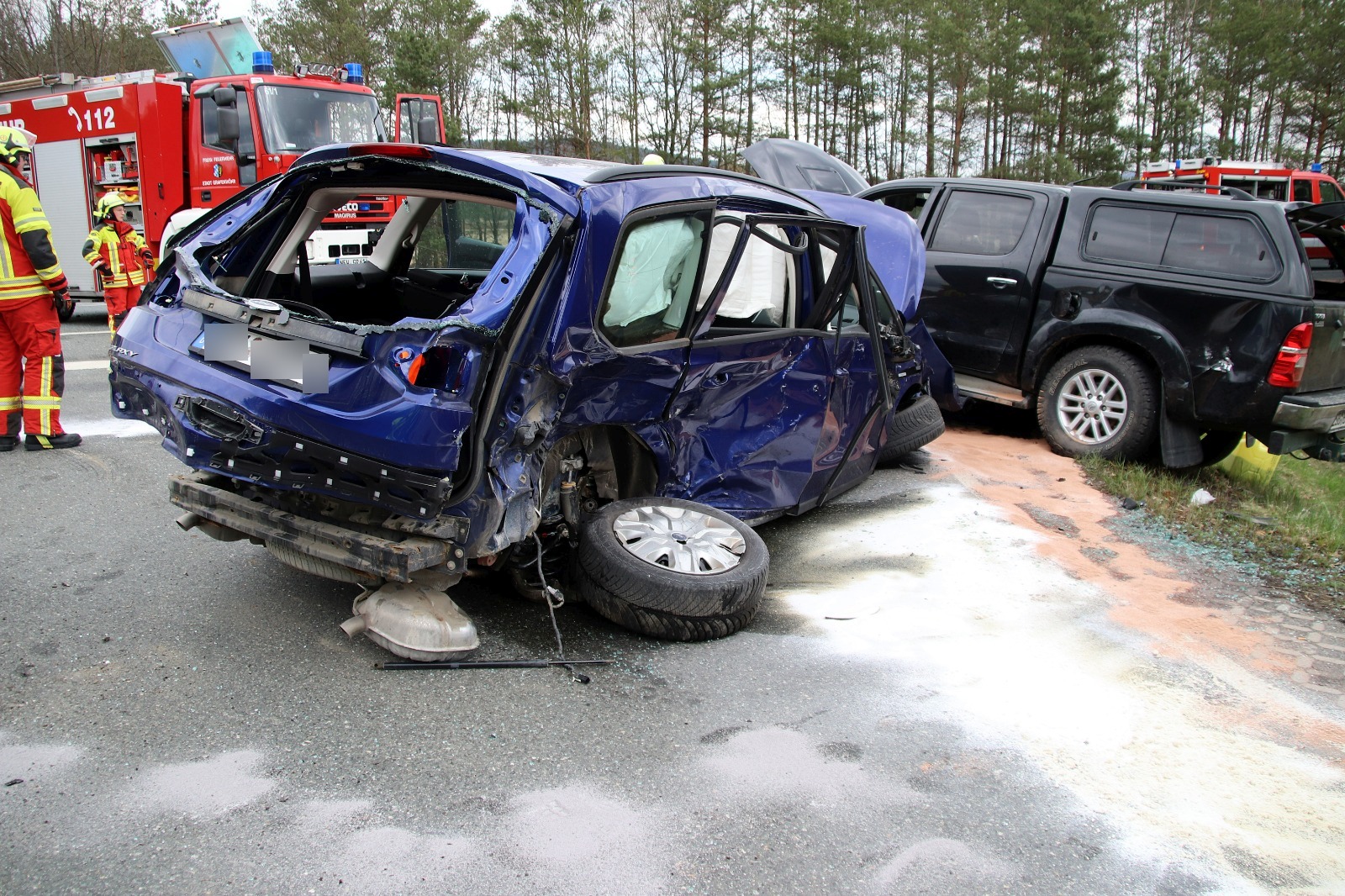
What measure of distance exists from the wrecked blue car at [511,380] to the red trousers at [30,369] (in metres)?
2.80

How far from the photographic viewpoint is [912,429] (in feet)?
20.0

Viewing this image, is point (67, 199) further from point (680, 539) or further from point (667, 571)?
point (667, 571)

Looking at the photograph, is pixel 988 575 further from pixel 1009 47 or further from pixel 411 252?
pixel 1009 47

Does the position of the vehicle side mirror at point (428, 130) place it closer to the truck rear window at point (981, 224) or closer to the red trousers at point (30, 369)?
the red trousers at point (30, 369)

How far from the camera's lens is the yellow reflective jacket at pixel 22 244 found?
593 cm

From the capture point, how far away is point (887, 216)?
631 centimetres

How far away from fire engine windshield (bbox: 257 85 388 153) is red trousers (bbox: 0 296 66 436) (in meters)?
5.39

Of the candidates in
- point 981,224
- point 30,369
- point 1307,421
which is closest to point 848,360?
point 1307,421

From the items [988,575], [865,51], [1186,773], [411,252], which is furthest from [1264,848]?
[865,51]

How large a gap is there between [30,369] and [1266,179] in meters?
18.5

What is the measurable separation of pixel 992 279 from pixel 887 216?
63.5 inches

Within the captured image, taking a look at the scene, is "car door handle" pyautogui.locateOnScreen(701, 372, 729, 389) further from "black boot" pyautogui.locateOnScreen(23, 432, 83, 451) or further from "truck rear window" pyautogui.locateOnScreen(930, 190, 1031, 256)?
"black boot" pyautogui.locateOnScreen(23, 432, 83, 451)

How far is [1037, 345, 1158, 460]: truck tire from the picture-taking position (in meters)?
6.84

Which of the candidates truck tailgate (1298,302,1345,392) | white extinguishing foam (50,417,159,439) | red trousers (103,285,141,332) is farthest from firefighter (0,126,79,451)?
truck tailgate (1298,302,1345,392)
